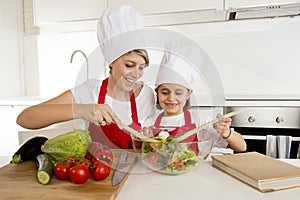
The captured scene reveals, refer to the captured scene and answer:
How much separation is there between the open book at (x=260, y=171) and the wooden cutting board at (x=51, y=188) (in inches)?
10.4

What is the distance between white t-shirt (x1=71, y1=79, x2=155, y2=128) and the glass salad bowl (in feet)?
0.56

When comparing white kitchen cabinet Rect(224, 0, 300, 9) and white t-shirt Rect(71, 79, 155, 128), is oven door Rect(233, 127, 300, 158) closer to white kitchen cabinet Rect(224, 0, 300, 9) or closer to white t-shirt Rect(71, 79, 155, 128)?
white kitchen cabinet Rect(224, 0, 300, 9)

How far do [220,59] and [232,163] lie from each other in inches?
54.0

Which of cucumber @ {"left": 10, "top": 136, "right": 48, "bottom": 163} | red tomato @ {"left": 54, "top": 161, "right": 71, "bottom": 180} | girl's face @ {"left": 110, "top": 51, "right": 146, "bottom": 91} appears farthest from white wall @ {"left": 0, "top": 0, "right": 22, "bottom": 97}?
red tomato @ {"left": 54, "top": 161, "right": 71, "bottom": 180}

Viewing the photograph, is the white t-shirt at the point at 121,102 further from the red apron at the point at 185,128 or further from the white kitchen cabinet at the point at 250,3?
the white kitchen cabinet at the point at 250,3

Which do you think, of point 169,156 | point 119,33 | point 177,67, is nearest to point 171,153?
point 169,156

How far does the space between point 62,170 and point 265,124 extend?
125 cm

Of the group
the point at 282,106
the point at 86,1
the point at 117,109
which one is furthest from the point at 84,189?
the point at 86,1

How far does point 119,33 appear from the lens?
0.87 m

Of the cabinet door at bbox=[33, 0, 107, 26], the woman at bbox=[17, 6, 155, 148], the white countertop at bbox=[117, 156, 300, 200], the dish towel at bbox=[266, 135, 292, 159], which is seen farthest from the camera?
the cabinet door at bbox=[33, 0, 107, 26]

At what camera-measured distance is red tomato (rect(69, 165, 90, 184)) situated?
59cm

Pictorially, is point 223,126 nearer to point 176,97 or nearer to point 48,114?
point 176,97

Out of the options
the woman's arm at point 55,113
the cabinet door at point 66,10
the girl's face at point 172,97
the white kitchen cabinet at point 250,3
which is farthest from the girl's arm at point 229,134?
the cabinet door at point 66,10

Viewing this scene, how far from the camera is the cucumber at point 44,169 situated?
0.60 metres
